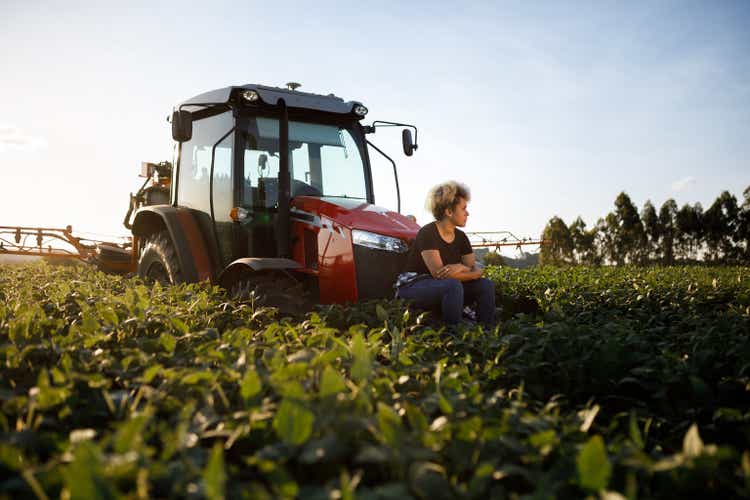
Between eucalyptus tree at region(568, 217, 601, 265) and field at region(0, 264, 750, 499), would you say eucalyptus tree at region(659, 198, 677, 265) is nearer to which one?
eucalyptus tree at region(568, 217, 601, 265)

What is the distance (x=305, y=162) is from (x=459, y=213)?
5.81ft

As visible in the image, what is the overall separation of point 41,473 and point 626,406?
9.01 ft

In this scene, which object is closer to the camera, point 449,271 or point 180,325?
point 180,325

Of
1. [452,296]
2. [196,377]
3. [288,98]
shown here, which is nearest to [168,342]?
[196,377]

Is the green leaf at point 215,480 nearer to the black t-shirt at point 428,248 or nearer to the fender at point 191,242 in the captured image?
the black t-shirt at point 428,248

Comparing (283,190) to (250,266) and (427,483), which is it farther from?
(427,483)

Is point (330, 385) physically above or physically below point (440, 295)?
below

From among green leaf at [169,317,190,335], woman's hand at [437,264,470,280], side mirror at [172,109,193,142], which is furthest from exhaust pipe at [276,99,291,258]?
green leaf at [169,317,190,335]

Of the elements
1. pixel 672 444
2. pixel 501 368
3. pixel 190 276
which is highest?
pixel 190 276

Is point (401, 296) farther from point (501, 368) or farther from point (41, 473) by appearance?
point (41, 473)

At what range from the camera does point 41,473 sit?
4.69 ft

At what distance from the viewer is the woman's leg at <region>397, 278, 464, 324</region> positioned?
509cm

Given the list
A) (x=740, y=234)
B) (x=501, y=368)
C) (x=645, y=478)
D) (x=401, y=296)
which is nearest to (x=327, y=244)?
(x=401, y=296)

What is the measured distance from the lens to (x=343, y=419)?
1.66 m
